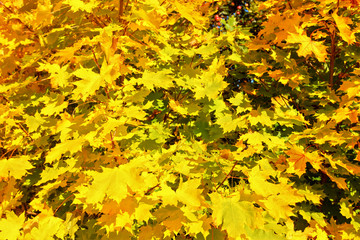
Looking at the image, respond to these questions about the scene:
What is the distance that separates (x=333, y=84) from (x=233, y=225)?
2.17 m

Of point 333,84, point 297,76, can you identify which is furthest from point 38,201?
point 333,84

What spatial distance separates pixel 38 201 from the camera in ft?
6.39

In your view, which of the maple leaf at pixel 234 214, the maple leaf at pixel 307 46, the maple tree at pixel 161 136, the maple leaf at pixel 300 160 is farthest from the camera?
the maple leaf at pixel 307 46

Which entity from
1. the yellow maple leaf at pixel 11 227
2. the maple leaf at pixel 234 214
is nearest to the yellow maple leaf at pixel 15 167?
the yellow maple leaf at pixel 11 227

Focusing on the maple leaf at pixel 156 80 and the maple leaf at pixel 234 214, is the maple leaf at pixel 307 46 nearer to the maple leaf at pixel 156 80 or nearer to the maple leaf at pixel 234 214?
the maple leaf at pixel 156 80

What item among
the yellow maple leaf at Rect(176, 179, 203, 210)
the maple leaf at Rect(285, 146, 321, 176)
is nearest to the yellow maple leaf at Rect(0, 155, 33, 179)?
the yellow maple leaf at Rect(176, 179, 203, 210)

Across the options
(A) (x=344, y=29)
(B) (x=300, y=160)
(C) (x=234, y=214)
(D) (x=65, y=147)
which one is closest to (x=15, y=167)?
(D) (x=65, y=147)

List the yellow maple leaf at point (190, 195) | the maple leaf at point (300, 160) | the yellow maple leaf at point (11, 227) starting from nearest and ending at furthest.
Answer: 1. the yellow maple leaf at point (190, 195)
2. the yellow maple leaf at point (11, 227)
3. the maple leaf at point (300, 160)

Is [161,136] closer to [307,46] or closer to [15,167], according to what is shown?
[15,167]

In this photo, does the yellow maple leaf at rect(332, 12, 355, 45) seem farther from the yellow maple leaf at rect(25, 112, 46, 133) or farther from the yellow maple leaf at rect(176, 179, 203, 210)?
the yellow maple leaf at rect(25, 112, 46, 133)

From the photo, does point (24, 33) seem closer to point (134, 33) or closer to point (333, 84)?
point (134, 33)

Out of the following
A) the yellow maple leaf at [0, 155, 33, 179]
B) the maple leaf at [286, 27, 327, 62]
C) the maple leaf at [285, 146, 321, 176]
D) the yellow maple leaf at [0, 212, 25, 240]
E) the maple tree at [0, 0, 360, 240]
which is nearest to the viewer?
the maple tree at [0, 0, 360, 240]

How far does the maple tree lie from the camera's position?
4.77 ft

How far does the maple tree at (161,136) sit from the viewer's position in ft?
4.77
